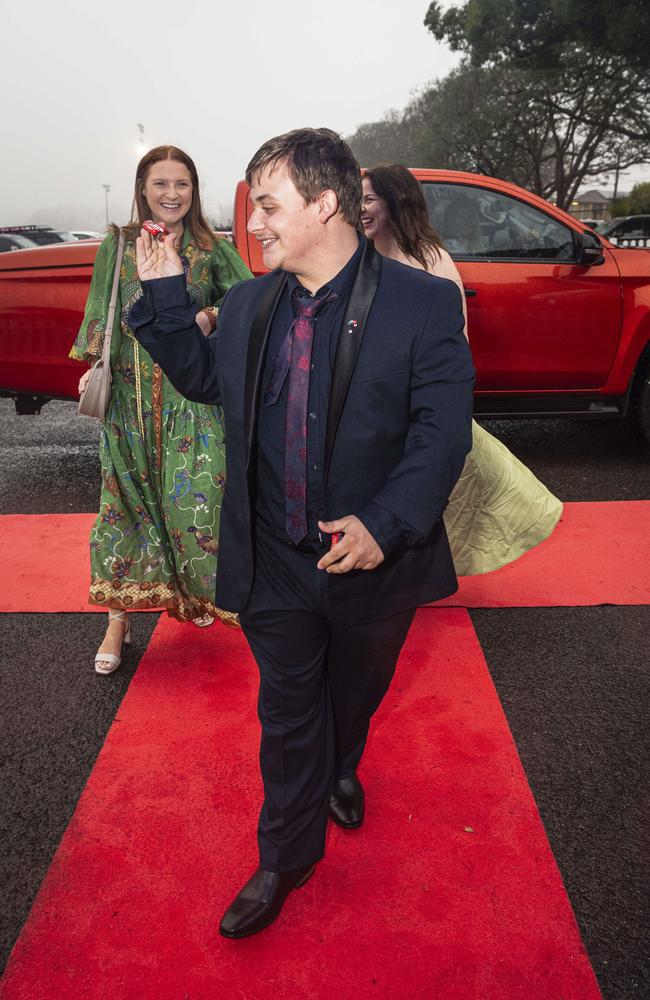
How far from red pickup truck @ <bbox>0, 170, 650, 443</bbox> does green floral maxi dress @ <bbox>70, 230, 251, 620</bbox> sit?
82.1 inches

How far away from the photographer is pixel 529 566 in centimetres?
383

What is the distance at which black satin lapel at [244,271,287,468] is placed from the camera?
1649 millimetres

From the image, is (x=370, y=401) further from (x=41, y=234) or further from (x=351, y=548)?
(x=41, y=234)

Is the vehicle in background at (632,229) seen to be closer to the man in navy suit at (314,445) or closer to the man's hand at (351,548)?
the man in navy suit at (314,445)

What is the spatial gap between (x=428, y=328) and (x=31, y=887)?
5.60ft

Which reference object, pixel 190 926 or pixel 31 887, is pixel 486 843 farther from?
pixel 31 887

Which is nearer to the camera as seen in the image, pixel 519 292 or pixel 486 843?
pixel 486 843

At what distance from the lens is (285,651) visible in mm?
1764

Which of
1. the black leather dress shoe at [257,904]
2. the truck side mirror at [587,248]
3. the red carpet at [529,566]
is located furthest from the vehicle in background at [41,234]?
the black leather dress shoe at [257,904]

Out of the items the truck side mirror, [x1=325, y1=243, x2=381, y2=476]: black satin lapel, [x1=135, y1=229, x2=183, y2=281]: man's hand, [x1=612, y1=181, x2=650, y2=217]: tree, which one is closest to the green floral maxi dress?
[x1=135, y1=229, x2=183, y2=281]: man's hand

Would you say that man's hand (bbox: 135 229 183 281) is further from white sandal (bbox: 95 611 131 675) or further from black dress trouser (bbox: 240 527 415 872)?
white sandal (bbox: 95 611 131 675)

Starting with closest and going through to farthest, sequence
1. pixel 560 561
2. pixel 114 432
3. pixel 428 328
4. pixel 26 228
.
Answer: pixel 428 328 → pixel 114 432 → pixel 560 561 → pixel 26 228

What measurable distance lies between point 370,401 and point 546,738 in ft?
4.92

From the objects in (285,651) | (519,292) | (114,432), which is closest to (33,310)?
(114,432)
